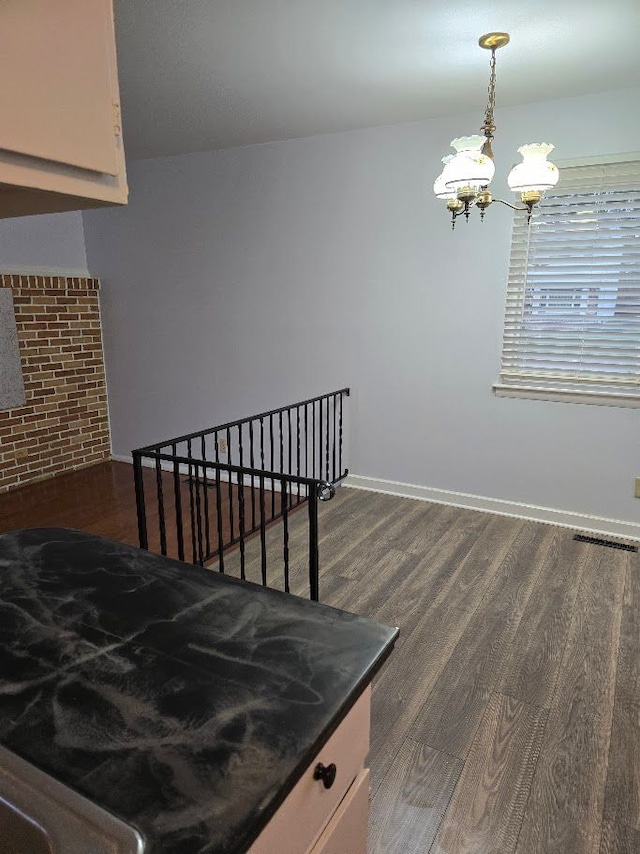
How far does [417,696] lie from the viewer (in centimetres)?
199

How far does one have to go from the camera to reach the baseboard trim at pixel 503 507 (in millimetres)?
3361

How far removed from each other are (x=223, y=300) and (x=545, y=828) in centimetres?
386

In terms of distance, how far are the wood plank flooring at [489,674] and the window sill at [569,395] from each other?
33.4 inches

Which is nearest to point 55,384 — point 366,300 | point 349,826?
point 366,300

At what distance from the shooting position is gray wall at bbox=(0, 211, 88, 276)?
4293 mm

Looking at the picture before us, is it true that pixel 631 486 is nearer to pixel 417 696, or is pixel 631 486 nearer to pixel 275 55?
pixel 417 696

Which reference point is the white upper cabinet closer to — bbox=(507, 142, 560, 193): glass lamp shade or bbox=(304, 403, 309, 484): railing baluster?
bbox=(507, 142, 560, 193): glass lamp shade

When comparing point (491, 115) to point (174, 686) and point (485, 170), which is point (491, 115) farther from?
point (174, 686)

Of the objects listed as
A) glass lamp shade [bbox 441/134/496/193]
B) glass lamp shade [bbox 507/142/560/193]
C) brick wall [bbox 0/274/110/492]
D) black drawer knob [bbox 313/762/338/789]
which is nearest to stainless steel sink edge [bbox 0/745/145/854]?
black drawer knob [bbox 313/762/338/789]

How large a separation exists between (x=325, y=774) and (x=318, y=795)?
50 mm

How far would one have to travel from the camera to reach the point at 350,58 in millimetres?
2516

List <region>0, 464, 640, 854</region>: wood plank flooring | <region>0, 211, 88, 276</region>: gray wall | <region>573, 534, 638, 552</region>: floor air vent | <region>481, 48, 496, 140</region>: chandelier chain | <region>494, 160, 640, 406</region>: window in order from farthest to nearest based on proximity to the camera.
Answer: <region>0, 211, 88, 276</region>: gray wall
<region>573, 534, 638, 552</region>: floor air vent
<region>494, 160, 640, 406</region>: window
<region>481, 48, 496, 140</region>: chandelier chain
<region>0, 464, 640, 854</region>: wood plank flooring

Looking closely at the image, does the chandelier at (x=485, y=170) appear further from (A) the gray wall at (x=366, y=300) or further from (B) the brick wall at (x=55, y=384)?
(B) the brick wall at (x=55, y=384)

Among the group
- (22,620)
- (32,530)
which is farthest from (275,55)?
(22,620)
